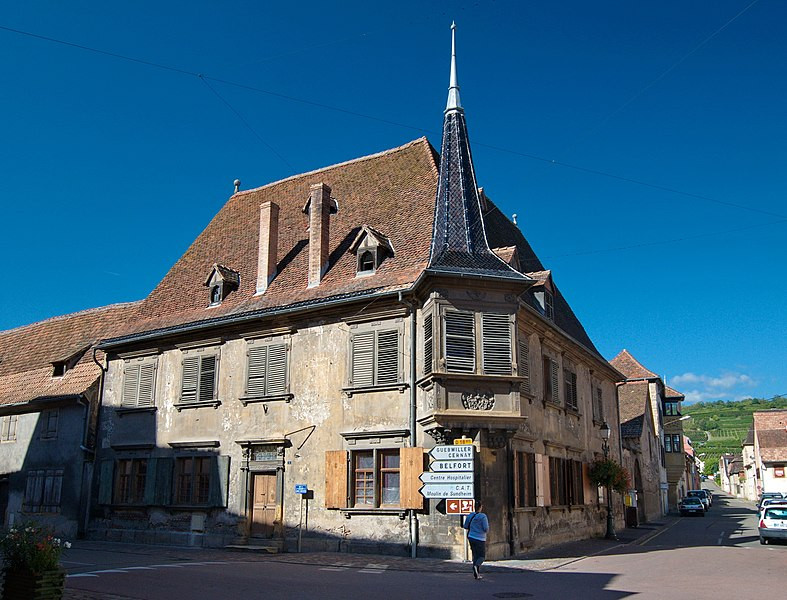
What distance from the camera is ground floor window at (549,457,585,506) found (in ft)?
81.6

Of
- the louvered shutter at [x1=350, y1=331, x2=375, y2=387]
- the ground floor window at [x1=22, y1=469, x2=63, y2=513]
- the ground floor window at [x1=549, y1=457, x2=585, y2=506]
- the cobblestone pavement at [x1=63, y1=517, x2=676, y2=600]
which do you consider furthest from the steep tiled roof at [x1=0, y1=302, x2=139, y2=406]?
the ground floor window at [x1=549, y1=457, x2=585, y2=506]

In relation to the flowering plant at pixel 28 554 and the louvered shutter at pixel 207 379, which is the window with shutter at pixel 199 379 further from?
the flowering plant at pixel 28 554

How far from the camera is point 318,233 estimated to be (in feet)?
79.4

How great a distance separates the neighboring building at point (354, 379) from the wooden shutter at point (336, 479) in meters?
0.05

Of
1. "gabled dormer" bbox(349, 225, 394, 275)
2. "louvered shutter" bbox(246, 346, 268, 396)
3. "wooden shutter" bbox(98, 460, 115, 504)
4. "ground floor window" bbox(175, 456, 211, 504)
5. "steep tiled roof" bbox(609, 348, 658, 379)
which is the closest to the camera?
"gabled dormer" bbox(349, 225, 394, 275)

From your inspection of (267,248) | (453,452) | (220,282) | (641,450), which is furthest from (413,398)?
(641,450)

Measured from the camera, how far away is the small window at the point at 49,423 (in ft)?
92.9

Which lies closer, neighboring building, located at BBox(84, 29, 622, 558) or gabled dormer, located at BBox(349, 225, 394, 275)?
neighboring building, located at BBox(84, 29, 622, 558)

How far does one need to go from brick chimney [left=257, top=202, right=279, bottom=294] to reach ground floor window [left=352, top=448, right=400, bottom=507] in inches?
277

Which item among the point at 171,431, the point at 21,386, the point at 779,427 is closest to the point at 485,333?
the point at 171,431

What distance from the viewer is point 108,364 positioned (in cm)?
2792

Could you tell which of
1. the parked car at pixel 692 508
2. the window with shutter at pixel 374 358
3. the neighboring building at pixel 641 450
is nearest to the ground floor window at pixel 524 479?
the window with shutter at pixel 374 358

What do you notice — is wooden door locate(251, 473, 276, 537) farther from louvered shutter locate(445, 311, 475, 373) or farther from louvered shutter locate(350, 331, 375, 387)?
louvered shutter locate(445, 311, 475, 373)

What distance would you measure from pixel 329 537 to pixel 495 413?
599 centimetres
